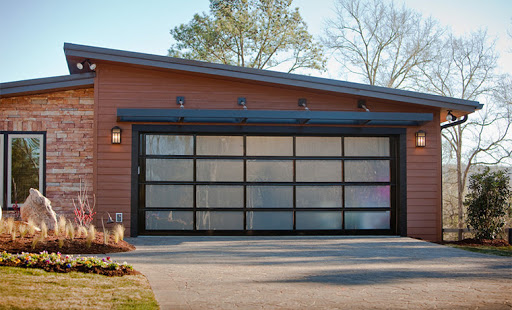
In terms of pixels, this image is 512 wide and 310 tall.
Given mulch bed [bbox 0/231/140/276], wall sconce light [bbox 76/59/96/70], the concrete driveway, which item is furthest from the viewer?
wall sconce light [bbox 76/59/96/70]

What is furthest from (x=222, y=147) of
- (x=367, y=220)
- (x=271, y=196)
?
(x=367, y=220)

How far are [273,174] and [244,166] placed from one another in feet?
2.04

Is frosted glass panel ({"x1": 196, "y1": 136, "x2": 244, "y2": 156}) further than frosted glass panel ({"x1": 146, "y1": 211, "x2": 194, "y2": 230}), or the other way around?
frosted glass panel ({"x1": 196, "y1": 136, "x2": 244, "y2": 156})

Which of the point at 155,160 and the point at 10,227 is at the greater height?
the point at 155,160

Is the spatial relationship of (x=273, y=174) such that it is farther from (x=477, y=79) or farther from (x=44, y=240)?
(x=477, y=79)

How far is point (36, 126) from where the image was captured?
35.0 ft

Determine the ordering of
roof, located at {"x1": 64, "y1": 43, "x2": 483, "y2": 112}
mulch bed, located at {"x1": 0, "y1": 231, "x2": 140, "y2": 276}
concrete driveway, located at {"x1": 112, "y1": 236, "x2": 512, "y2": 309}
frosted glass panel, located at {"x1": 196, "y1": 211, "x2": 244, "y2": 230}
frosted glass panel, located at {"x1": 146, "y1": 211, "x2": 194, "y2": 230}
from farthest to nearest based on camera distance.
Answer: frosted glass panel, located at {"x1": 196, "y1": 211, "x2": 244, "y2": 230}
frosted glass panel, located at {"x1": 146, "y1": 211, "x2": 194, "y2": 230}
roof, located at {"x1": 64, "y1": 43, "x2": 483, "y2": 112}
mulch bed, located at {"x1": 0, "y1": 231, "x2": 140, "y2": 276}
concrete driveway, located at {"x1": 112, "y1": 236, "x2": 512, "y2": 309}

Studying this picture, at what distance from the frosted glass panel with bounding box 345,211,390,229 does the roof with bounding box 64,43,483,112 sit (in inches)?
94.7

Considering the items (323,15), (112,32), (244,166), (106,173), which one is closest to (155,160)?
(106,173)

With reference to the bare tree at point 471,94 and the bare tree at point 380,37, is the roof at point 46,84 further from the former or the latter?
the bare tree at point 471,94

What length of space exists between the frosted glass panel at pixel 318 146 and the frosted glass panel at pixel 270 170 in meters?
0.38

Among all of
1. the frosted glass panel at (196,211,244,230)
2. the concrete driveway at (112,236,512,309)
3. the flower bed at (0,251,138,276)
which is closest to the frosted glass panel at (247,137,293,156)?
the frosted glass panel at (196,211,244,230)

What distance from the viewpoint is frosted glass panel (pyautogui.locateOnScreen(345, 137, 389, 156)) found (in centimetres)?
1121

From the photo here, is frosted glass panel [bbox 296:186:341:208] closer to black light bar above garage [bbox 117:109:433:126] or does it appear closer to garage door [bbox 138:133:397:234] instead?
garage door [bbox 138:133:397:234]
